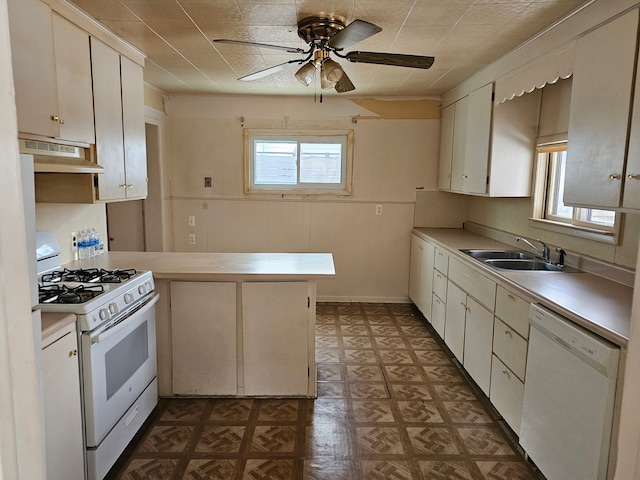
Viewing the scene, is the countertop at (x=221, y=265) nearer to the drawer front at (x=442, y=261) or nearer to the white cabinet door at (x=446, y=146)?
the drawer front at (x=442, y=261)

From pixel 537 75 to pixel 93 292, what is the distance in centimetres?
291

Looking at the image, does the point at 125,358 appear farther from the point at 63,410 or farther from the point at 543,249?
the point at 543,249

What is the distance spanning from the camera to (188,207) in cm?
488

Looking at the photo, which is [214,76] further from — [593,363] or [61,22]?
[593,363]

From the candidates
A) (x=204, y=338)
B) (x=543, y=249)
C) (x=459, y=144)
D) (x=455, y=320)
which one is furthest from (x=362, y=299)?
(x=204, y=338)

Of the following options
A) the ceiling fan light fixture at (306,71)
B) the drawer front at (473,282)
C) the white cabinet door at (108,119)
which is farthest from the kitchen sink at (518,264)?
the white cabinet door at (108,119)

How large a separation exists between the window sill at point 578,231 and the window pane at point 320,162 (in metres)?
2.24

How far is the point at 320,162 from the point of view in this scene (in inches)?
190

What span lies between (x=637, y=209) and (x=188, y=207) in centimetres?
425

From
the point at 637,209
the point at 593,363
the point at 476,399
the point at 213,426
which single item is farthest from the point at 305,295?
the point at 637,209

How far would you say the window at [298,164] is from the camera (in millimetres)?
4801

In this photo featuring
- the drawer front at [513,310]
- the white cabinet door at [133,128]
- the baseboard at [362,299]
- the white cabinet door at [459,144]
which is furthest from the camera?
the baseboard at [362,299]

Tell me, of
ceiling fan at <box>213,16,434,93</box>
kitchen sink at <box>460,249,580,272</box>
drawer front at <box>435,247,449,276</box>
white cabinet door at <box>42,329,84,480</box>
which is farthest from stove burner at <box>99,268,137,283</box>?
drawer front at <box>435,247,449,276</box>

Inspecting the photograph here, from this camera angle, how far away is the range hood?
1.88 m
